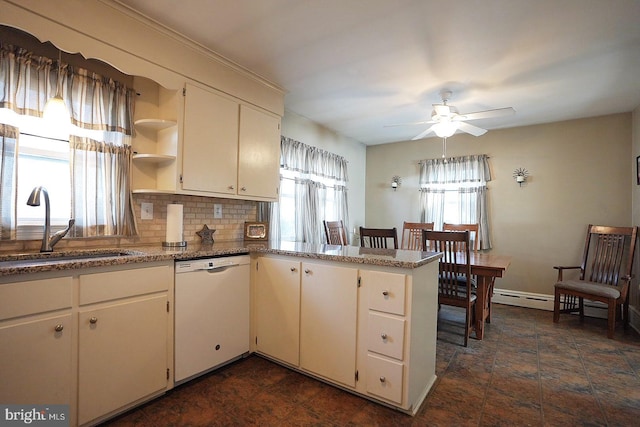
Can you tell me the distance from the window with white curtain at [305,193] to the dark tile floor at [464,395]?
1.72 m

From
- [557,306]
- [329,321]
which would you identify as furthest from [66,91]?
[557,306]

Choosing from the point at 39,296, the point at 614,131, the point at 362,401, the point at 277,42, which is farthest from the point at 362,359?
the point at 614,131

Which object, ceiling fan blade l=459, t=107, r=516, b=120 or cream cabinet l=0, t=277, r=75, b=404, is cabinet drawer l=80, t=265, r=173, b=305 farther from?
ceiling fan blade l=459, t=107, r=516, b=120

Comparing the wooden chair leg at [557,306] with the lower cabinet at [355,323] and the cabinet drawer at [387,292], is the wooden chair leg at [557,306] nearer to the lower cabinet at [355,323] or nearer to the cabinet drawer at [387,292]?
the lower cabinet at [355,323]

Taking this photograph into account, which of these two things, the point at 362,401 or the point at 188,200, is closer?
the point at 362,401

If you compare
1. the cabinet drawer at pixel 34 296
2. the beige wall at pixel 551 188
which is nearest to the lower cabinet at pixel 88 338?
the cabinet drawer at pixel 34 296

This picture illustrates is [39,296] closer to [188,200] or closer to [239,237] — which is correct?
[188,200]

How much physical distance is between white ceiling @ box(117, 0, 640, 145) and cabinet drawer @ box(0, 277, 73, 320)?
65.3 inches

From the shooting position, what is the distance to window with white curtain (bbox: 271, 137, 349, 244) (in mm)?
3744

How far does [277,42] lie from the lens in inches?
90.4

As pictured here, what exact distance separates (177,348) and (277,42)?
2.24m

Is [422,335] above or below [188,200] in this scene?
below

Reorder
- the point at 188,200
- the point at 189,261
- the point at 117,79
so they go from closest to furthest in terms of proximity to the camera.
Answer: the point at 189,261, the point at 117,79, the point at 188,200

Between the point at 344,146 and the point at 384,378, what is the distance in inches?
147
